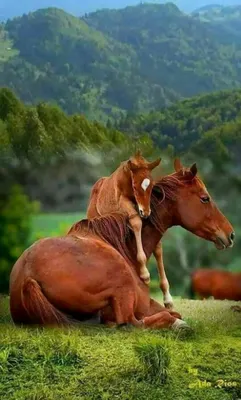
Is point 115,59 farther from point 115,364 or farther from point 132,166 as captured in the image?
point 115,364

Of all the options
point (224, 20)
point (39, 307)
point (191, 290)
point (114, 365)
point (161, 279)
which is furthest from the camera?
point (224, 20)

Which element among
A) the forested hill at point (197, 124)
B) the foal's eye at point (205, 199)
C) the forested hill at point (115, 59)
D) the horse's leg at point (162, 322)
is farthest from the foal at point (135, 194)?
the forested hill at point (115, 59)

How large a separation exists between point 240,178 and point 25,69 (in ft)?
14.3

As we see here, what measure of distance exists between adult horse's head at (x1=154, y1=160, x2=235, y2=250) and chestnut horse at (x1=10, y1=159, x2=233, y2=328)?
4 centimetres

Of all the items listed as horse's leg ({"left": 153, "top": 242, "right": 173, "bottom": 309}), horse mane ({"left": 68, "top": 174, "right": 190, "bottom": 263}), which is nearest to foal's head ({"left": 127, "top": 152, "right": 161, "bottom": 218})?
horse mane ({"left": 68, "top": 174, "right": 190, "bottom": 263})

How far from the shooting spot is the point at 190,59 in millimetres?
10680

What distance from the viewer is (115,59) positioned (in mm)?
10289

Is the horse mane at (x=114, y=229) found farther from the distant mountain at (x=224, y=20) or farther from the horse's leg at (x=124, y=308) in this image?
the distant mountain at (x=224, y=20)

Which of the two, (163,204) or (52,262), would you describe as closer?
(52,262)

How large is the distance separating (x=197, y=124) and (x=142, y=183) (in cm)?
286

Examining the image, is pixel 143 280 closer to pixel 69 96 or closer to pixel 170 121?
pixel 170 121

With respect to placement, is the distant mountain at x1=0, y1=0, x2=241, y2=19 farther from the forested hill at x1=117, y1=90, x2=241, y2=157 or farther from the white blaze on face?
the white blaze on face

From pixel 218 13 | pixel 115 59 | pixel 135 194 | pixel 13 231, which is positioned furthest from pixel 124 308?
pixel 218 13

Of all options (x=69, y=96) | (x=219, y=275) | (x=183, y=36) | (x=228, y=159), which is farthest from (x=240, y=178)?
(x=183, y=36)
